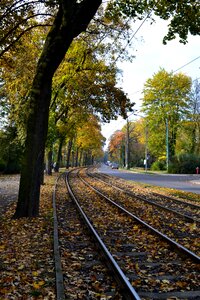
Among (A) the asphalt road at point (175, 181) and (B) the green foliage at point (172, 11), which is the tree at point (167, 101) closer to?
(A) the asphalt road at point (175, 181)

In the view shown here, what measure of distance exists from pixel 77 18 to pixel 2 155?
1209 inches

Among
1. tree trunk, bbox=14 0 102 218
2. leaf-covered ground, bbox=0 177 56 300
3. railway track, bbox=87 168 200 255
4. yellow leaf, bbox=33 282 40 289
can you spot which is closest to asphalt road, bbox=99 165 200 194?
railway track, bbox=87 168 200 255

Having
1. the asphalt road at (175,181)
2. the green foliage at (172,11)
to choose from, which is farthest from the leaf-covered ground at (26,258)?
the asphalt road at (175,181)

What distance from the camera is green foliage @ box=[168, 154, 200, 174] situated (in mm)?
50919

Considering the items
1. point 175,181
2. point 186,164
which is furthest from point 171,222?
point 186,164

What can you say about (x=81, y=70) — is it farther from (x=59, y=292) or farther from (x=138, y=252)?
(x=59, y=292)

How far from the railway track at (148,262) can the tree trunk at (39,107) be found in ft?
7.76

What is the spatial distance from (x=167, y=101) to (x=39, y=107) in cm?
4907

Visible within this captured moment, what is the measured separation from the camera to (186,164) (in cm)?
5103

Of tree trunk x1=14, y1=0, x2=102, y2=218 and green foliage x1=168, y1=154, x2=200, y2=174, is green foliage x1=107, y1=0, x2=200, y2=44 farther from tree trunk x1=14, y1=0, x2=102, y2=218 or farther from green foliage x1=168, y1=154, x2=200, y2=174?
green foliage x1=168, y1=154, x2=200, y2=174

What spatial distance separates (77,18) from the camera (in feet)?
35.8

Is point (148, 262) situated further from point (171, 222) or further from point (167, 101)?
point (167, 101)

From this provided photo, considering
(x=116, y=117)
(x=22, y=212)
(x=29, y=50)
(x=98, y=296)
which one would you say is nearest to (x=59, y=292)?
(x=98, y=296)

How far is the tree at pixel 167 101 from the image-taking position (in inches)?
2313
